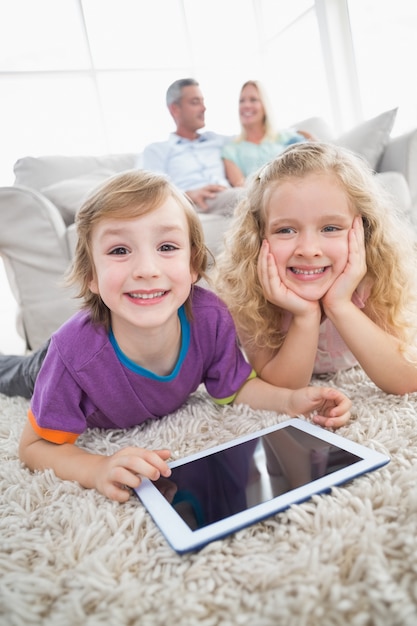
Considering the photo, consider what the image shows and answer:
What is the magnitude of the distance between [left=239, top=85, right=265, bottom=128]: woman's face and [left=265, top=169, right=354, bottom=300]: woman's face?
1751 mm

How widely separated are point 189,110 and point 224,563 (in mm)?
2352

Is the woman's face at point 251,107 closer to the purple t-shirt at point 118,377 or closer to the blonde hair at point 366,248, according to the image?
the blonde hair at point 366,248

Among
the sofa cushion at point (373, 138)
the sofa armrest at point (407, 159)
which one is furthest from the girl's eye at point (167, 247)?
the sofa cushion at point (373, 138)

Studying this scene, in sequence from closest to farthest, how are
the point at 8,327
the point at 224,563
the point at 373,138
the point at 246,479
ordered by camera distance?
the point at 224,563 → the point at 246,479 → the point at 373,138 → the point at 8,327

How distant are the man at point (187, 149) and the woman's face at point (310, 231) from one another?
1406 millimetres

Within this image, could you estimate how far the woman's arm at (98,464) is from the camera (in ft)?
1.88

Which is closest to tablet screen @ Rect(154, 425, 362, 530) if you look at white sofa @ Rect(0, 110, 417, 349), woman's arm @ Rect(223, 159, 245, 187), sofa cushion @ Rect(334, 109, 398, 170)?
white sofa @ Rect(0, 110, 417, 349)

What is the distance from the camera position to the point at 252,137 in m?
2.44

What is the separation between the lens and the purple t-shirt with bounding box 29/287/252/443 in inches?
29.5

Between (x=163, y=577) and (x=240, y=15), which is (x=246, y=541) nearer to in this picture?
(x=163, y=577)

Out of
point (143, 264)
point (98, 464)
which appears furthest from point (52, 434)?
point (143, 264)

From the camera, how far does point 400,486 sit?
52 cm

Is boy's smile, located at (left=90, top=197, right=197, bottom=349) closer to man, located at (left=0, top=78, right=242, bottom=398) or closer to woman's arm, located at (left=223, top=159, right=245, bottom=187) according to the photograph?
man, located at (left=0, top=78, right=242, bottom=398)

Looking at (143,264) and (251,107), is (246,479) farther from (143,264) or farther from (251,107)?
(251,107)
